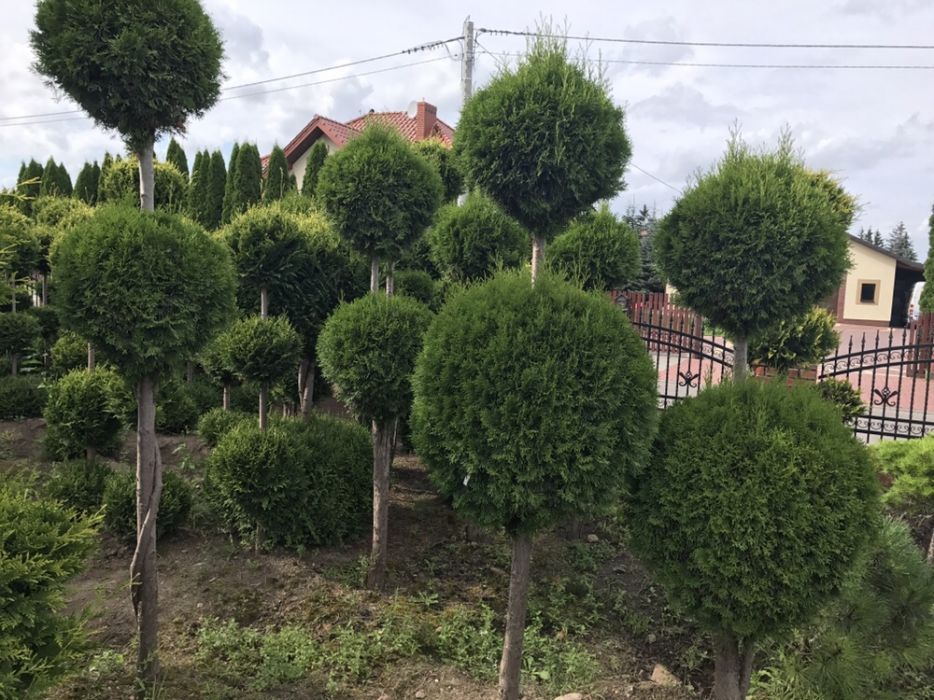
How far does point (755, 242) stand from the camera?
3549mm

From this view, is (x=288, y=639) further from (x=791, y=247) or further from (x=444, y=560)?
(x=791, y=247)

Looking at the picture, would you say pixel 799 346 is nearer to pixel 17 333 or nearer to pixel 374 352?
pixel 374 352

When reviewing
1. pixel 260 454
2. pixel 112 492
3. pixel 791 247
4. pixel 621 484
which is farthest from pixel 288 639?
pixel 791 247

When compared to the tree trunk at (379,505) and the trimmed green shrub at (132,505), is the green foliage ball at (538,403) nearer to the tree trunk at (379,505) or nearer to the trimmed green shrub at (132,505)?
the tree trunk at (379,505)

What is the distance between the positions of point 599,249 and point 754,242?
2893 mm

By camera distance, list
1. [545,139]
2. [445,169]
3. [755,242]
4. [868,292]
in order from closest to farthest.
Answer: [545,139], [755,242], [445,169], [868,292]

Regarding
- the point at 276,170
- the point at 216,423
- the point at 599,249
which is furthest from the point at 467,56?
the point at 216,423

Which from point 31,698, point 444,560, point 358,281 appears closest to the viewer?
point 31,698

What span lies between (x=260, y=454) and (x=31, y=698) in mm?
2339

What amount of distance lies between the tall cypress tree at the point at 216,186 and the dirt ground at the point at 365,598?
12876 mm

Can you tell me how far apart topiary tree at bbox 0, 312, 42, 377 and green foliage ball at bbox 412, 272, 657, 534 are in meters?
8.24

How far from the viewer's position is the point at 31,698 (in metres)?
2.24

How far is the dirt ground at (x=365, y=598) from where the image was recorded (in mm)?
3330

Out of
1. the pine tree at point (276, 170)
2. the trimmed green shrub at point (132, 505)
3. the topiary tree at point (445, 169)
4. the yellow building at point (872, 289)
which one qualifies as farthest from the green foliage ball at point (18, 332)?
the yellow building at point (872, 289)
